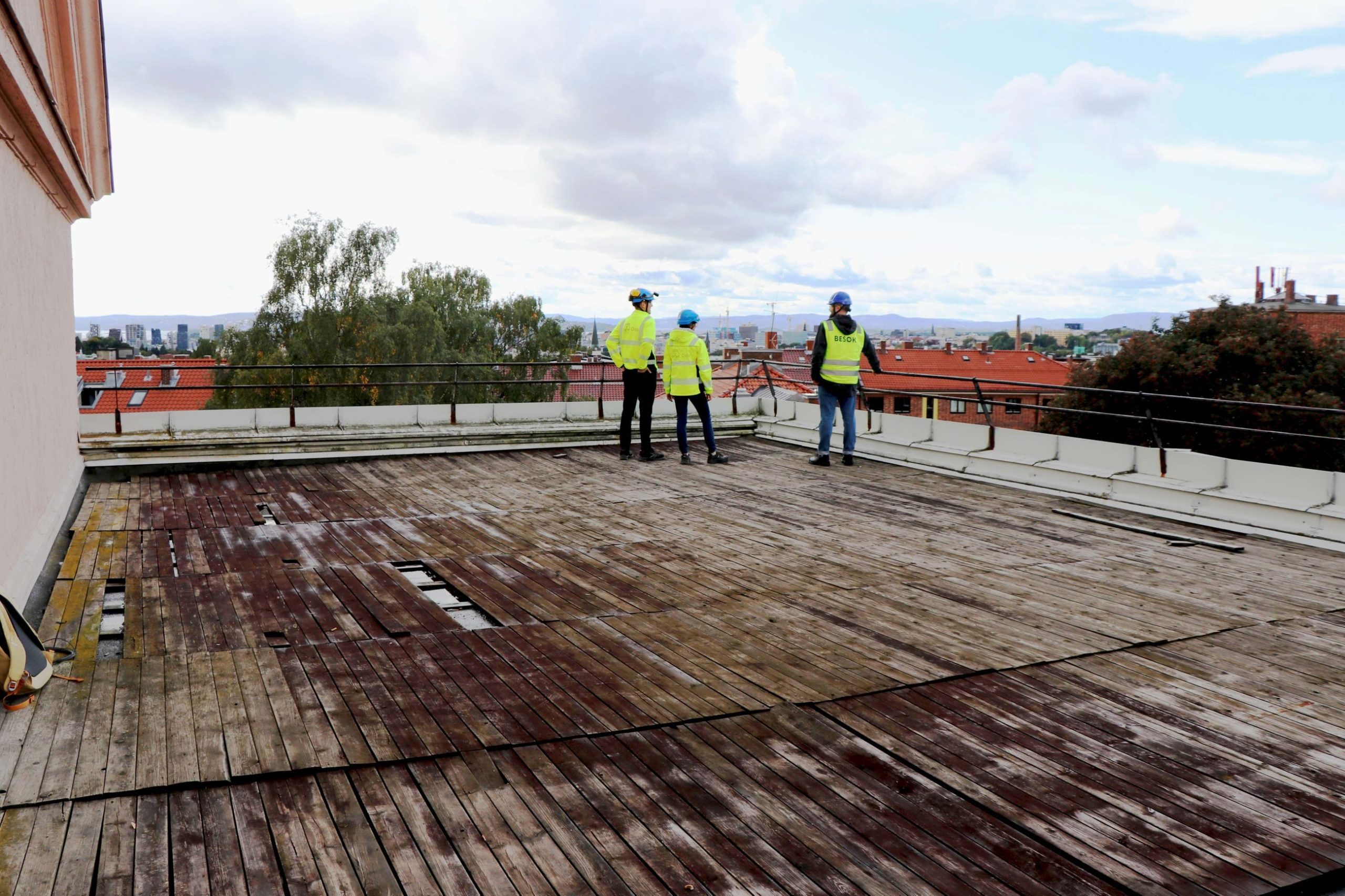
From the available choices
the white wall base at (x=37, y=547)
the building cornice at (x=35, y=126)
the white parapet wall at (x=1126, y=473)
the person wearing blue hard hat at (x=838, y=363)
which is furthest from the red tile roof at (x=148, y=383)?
the white parapet wall at (x=1126, y=473)

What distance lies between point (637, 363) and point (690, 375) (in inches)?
25.0

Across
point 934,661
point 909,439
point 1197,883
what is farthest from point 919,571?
point 909,439

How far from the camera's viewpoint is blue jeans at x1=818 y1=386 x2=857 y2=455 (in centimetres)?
1130

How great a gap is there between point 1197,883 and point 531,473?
844cm

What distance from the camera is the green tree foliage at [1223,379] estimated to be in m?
26.4

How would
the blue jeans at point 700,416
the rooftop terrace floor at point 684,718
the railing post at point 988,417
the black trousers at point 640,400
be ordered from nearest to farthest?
the rooftop terrace floor at point 684,718 < the railing post at point 988,417 < the blue jeans at point 700,416 < the black trousers at point 640,400

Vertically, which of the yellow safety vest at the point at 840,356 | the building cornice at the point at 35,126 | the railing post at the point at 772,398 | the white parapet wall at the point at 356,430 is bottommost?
the white parapet wall at the point at 356,430

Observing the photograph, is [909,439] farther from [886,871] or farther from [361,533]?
[886,871]

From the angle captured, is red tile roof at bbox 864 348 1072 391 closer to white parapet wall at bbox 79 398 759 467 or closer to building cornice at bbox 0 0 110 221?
white parapet wall at bbox 79 398 759 467

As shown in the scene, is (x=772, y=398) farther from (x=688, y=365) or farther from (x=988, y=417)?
(x=988, y=417)

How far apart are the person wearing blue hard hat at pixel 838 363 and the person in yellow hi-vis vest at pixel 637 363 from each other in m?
1.91

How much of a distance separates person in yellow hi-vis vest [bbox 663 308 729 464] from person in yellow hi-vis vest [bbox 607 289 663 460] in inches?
10.2

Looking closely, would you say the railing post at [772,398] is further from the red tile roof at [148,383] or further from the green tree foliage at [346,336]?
the green tree foliage at [346,336]

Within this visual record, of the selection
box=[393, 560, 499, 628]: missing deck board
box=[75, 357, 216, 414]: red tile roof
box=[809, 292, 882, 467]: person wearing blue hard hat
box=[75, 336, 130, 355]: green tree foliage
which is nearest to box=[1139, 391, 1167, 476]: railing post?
box=[809, 292, 882, 467]: person wearing blue hard hat
